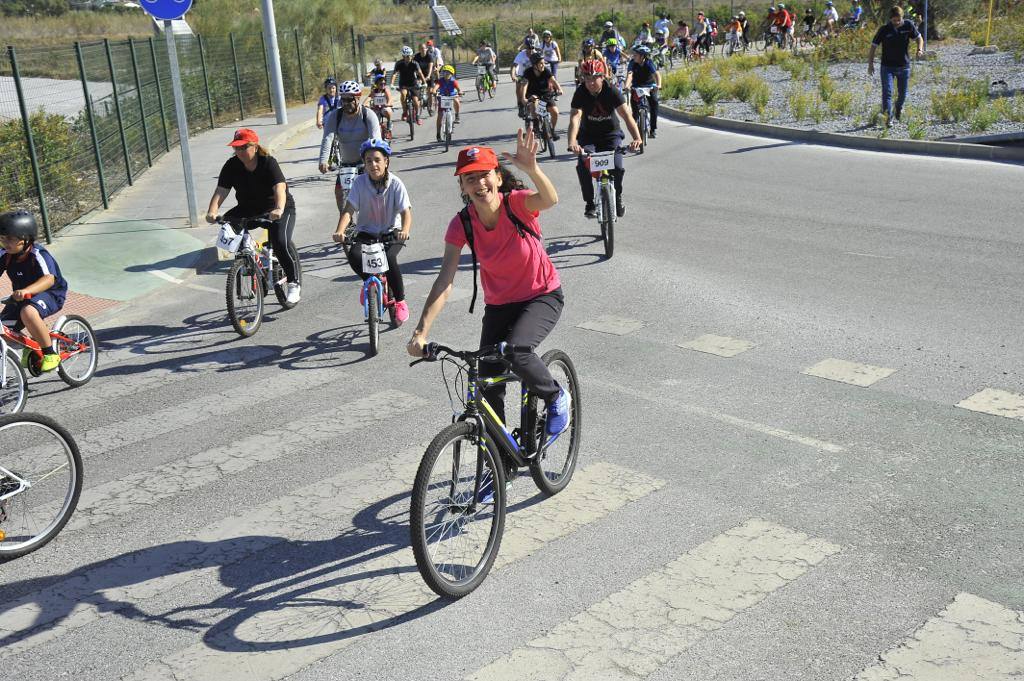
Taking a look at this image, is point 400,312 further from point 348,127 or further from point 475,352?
point 475,352

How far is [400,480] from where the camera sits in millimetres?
6371

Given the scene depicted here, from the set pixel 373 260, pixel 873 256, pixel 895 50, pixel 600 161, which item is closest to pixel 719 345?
pixel 373 260

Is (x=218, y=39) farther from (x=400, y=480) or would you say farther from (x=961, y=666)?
(x=961, y=666)

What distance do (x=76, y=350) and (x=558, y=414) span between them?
4.74 meters

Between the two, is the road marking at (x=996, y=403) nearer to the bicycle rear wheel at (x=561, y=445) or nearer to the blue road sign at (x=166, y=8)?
the bicycle rear wheel at (x=561, y=445)

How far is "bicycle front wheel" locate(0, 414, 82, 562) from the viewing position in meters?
5.59

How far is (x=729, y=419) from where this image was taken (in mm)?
7020

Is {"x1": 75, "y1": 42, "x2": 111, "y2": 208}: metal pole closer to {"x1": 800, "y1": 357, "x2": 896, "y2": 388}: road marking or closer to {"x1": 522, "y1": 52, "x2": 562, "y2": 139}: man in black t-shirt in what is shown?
{"x1": 522, "y1": 52, "x2": 562, "y2": 139}: man in black t-shirt

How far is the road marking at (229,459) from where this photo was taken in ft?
20.6

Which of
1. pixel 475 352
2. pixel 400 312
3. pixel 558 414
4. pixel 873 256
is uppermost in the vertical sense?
pixel 475 352

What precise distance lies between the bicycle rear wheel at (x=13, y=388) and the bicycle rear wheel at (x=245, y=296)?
2.12 m

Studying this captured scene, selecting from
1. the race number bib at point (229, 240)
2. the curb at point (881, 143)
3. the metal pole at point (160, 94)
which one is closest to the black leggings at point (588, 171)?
the race number bib at point (229, 240)

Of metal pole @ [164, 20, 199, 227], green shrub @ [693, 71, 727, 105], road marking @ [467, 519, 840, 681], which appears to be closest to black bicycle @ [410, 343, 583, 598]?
road marking @ [467, 519, 840, 681]

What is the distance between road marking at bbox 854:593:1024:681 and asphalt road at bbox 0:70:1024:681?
0.05 ft
